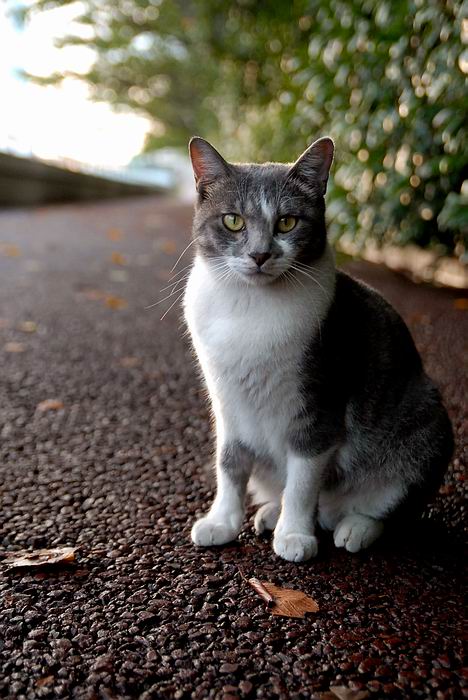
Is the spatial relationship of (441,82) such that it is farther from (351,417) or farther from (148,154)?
(148,154)

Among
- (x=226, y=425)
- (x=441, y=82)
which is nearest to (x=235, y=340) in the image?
(x=226, y=425)

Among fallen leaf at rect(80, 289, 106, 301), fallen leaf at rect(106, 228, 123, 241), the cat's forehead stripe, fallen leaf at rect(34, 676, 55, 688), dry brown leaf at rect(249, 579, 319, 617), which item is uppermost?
the cat's forehead stripe

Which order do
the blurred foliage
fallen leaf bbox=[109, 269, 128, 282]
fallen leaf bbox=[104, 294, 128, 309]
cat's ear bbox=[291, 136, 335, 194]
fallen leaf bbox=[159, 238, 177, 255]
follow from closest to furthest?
1. cat's ear bbox=[291, 136, 335, 194]
2. the blurred foliage
3. fallen leaf bbox=[104, 294, 128, 309]
4. fallen leaf bbox=[109, 269, 128, 282]
5. fallen leaf bbox=[159, 238, 177, 255]

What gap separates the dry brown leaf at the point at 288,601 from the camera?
1.81m

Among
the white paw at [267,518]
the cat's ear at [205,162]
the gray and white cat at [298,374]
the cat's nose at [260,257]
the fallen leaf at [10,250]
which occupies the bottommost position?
the fallen leaf at [10,250]

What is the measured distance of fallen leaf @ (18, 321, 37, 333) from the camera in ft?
15.2

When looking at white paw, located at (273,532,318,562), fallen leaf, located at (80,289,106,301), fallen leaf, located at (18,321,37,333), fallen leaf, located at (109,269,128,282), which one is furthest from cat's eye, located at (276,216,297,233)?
fallen leaf, located at (109,269,128,282)

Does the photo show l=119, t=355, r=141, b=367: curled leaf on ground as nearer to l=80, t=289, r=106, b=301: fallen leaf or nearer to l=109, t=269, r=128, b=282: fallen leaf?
l=80, t=289, r=106, b=301: fallen leaf

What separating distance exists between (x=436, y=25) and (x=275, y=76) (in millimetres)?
7475

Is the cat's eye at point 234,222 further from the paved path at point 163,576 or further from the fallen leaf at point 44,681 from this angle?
the fallen leaf at point 44,681

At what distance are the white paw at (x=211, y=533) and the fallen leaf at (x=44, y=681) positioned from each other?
692mm

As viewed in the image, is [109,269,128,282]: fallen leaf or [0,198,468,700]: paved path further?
[109,269,128,282]: fallen leaf

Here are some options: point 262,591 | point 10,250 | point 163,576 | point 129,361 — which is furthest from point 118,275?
point 262,591

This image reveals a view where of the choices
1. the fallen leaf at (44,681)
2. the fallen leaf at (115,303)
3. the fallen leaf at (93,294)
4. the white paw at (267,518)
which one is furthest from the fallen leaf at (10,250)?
the fallen leaf at (44,681)
